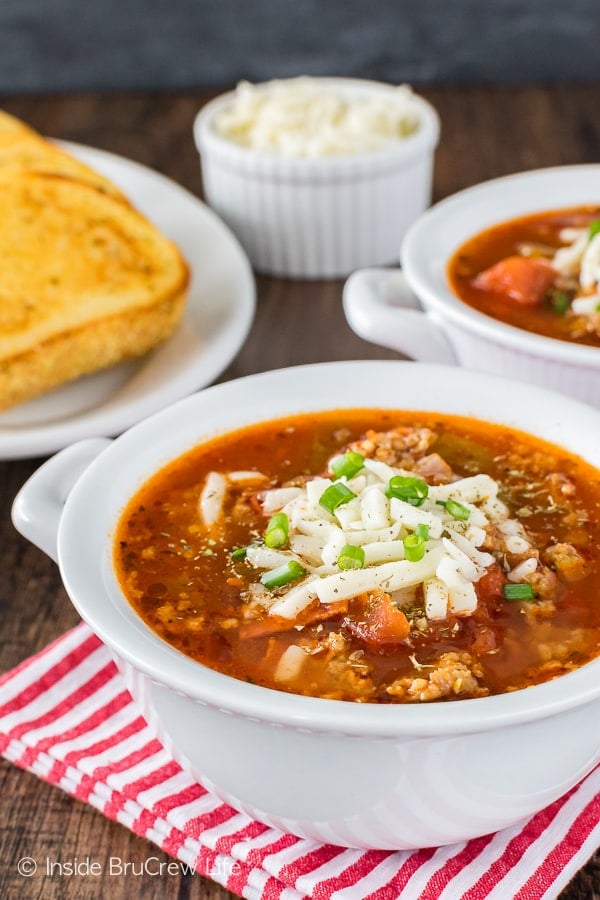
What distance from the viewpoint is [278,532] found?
2270 millimetres

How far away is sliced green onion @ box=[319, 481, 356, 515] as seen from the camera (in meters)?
2.29

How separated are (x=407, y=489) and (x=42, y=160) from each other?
2.78 m

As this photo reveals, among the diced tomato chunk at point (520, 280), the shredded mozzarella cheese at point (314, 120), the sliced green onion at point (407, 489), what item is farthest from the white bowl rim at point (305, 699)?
the shredded mozzarella cheese at point (314, 120)

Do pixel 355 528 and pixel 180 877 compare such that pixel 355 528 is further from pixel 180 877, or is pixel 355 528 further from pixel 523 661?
pixel 180 877

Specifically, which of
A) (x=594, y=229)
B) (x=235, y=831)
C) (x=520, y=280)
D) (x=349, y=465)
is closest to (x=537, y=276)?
(x=520, y=280)

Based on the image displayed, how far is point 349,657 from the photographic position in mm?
2061

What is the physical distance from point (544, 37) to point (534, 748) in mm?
5939

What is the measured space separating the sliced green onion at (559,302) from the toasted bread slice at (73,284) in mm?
1133

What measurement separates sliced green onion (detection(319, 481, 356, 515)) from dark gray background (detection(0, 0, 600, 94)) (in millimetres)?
5279

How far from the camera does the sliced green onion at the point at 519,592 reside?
2172mm

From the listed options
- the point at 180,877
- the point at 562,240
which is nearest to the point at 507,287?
the point at 562,240

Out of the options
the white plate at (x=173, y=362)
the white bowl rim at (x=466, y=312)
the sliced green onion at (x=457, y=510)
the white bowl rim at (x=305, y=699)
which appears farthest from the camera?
the white plate at (x=173, y=362)

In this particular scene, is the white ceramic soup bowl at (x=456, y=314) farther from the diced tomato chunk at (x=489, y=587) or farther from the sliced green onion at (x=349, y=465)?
the diced tomato chunk at (x=489, y=587)

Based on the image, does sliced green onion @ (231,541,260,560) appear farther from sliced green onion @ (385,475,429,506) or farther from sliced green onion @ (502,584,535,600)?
sliced green onion @ (502,584,535,600)
